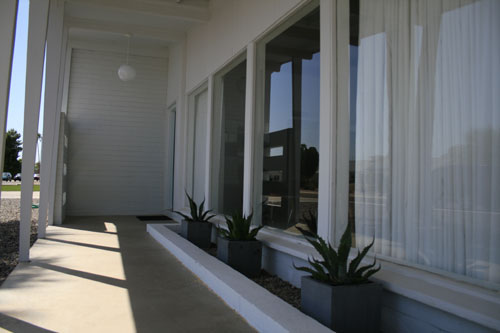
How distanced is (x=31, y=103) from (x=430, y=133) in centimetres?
365

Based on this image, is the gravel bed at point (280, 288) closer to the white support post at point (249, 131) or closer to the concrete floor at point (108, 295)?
the concrete floor at point (108, 295)

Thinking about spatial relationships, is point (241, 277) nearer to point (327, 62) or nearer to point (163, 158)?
point (327, 62)

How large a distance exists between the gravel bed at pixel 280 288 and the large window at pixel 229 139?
1.37 metres

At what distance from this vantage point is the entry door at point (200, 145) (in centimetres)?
666

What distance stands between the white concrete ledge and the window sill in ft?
1.58

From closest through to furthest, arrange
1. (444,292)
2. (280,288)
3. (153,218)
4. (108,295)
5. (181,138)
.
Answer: (444,292)
(108,295)
(280,288)
(181,138)
(153,218)

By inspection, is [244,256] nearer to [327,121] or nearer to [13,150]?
[327,121]

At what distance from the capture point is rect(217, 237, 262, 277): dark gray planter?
3.63 meters

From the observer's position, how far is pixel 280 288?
3275 mm

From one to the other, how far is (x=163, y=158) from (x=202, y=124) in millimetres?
3035

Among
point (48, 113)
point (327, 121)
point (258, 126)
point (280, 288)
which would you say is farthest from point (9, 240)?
point (327, 121)

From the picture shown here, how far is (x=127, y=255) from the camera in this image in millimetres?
4504

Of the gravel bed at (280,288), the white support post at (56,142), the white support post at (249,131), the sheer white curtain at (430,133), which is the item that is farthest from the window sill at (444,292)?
the white support post at (56,142)

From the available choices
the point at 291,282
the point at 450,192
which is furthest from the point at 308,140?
the point at 450,192
